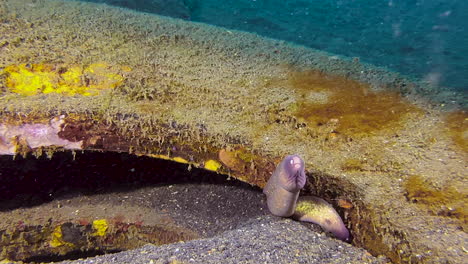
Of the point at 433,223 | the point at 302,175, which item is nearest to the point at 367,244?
the point at 433,223

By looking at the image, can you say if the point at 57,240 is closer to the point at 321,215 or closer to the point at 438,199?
the point at 321,215

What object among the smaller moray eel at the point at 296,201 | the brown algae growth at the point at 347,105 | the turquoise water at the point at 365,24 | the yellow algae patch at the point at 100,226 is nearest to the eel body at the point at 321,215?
the smaller moray eel at the point at 296,201

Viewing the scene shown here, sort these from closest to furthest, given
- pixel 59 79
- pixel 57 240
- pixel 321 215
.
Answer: pixel 321 215 < pixel 59 79 < pixel 57 240

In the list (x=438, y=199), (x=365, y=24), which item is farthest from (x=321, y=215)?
(x=365, y=24)

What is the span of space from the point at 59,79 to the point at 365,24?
12770mm

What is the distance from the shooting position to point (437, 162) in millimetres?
2752

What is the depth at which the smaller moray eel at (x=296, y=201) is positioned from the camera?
2.55 meters

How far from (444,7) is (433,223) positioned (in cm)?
1683

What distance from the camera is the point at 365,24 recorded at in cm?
1244

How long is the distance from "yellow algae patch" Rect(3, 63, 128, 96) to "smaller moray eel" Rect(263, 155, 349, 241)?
7.49 ft

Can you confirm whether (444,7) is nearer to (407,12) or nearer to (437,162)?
(407,12)

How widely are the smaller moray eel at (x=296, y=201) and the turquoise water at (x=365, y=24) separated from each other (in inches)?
193

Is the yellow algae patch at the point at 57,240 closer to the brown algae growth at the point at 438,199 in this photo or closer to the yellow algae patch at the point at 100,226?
the yellow algae patch at the point at 100,226

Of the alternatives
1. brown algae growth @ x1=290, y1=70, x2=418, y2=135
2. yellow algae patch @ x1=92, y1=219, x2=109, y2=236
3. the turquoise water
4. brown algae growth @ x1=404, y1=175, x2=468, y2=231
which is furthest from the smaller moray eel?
the turquoise water
